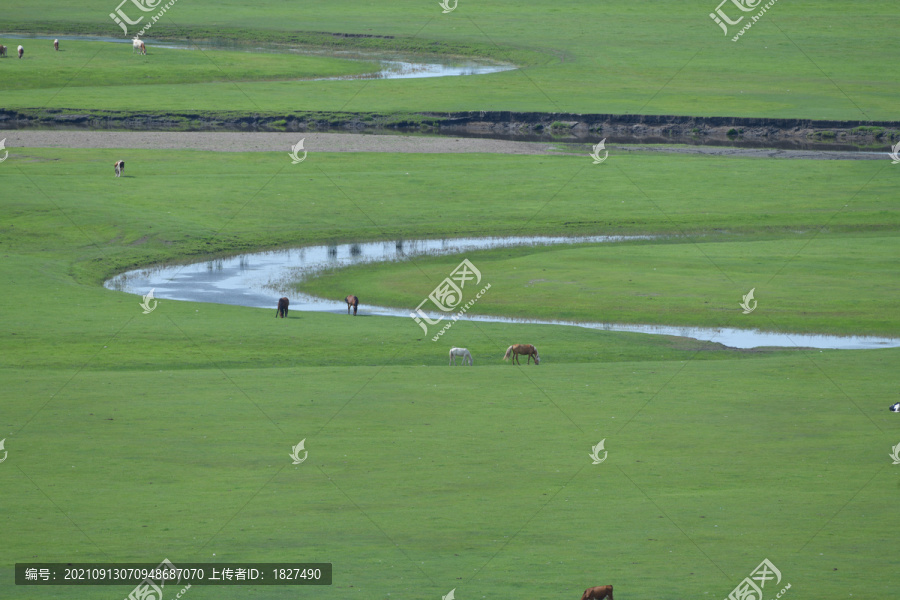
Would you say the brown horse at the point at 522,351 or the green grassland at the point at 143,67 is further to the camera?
the green grassland at the point at 143,67

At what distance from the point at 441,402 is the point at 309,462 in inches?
171

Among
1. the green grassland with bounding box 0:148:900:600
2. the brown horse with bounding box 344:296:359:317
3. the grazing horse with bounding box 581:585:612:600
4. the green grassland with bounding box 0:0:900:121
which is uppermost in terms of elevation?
the green grassland with bounding box 0:0:900:121

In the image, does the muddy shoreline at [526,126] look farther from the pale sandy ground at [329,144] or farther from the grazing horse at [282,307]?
the grazing horse at [282,307]

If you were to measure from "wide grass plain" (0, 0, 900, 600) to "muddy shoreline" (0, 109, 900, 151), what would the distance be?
3207 millimetres

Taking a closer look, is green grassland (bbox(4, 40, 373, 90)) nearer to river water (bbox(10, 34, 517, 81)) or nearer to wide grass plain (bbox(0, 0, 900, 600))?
river water (bbox(10, 34, 517, 81))

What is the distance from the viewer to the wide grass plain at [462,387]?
14227 millimetres

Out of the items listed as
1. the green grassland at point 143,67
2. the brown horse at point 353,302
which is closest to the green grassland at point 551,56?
the green grassland at point 143,67

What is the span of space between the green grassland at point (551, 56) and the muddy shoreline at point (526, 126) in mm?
1166

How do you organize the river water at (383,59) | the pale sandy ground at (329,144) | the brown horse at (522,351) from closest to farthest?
the brown horse at (522,351)
the pale sandy ground at (329,144)
the river water at (383,59)

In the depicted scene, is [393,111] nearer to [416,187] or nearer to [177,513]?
[416,187]

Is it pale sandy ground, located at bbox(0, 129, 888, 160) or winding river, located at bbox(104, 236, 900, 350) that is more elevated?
pale sandy ground, located at bbox(0, 129, 888, 160)

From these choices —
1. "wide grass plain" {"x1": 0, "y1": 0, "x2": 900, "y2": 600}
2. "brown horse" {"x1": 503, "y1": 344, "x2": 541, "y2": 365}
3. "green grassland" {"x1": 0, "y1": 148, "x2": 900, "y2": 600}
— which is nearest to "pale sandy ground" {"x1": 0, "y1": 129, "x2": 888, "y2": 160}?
"wide grass plain" {"x1": 0, "y1": 0, "x2": 900, "y2": 600}

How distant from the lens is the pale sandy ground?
57.1m

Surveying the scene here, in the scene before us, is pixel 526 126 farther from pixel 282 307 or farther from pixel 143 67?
pixel 282 307
